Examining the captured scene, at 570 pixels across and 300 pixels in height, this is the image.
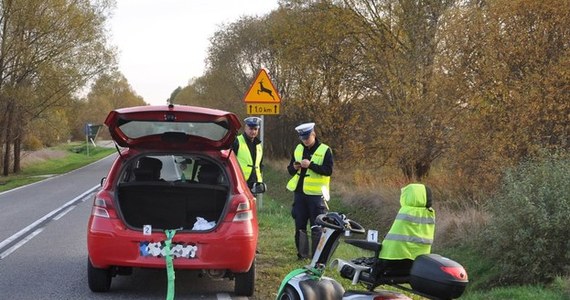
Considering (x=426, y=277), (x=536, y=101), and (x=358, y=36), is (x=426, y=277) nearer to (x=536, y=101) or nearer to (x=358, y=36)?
(x=536, y=101)

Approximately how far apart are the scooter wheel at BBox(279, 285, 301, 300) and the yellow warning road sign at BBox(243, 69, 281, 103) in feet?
24.6

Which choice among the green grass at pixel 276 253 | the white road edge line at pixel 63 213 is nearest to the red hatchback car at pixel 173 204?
the green grass at pixel 276 253

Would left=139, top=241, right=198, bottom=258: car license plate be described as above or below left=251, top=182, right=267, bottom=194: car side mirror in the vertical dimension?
below

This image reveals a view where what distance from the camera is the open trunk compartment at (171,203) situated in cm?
655

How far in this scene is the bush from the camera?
742 cm

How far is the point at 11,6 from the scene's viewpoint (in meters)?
29.3

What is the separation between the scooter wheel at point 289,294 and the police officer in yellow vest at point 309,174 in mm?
2563

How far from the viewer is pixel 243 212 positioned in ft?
19.7

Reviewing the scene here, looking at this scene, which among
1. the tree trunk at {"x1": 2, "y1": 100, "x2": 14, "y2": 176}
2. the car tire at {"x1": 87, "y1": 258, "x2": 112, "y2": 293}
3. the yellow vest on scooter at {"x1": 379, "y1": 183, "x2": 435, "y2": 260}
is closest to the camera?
the yellow vest on scooter at {"x1": 379, "y1": 183, "x2": 435, "y2": 260}

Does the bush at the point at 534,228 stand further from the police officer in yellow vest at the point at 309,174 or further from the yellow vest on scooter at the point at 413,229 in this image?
the yellow vest on scooter at the point at 413,229

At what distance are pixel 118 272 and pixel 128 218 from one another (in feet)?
1.90

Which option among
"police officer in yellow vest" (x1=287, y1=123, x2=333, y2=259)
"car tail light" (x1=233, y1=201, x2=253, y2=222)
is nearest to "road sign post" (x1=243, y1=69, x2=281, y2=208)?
"police officer in yellow vest" (x1=287, y1=123, x2=333, y2=259)

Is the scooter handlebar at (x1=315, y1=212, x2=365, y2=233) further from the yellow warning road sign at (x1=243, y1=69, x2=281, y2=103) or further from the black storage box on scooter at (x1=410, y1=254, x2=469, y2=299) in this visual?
the yellow warning road sign at (x1=243, y1=69, x2=281, y2=103)

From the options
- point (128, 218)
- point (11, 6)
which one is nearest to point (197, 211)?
point (128, 218)
